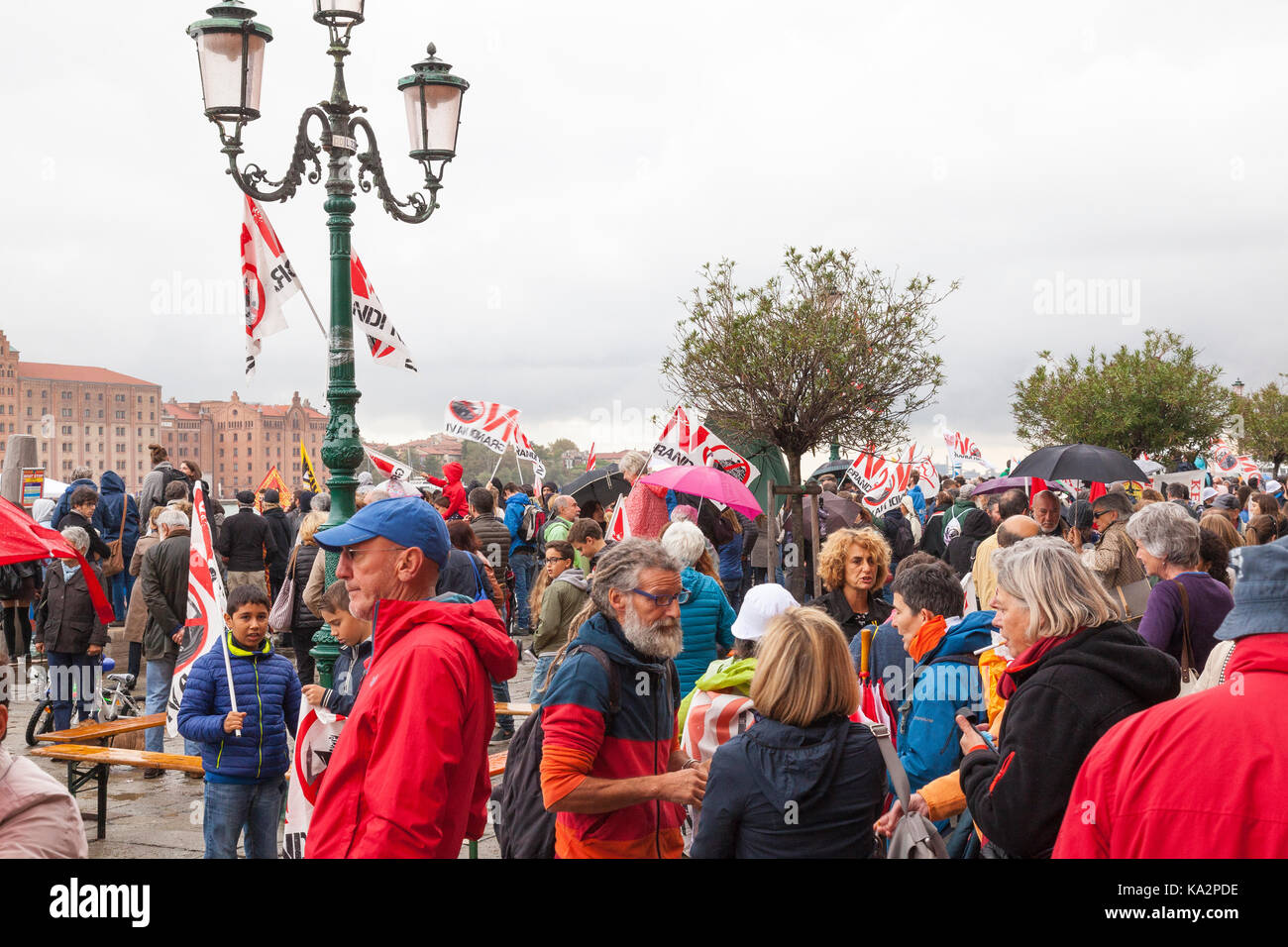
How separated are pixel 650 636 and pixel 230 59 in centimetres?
561

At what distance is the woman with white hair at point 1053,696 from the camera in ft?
9.98

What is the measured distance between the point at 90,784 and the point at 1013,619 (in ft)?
24.6

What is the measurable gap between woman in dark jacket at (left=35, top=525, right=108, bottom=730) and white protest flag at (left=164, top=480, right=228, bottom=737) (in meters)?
3.18

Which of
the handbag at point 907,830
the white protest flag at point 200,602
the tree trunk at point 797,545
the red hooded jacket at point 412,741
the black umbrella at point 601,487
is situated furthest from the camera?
the black umbrella at point 601,487

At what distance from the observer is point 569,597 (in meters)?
7.95

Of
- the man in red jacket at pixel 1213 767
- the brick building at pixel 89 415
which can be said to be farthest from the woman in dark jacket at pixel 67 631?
the brick building at pixel 89 415

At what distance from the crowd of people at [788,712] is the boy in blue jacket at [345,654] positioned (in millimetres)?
14

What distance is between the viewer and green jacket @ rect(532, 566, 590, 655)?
25.7ft

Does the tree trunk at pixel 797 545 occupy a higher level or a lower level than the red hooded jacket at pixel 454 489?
lower

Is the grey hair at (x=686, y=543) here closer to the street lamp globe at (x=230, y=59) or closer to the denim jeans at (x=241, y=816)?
the denim jeans at (x=241, y=816)

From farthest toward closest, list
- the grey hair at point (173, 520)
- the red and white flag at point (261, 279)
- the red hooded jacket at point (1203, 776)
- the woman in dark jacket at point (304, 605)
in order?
the red and white flag at point (261, 279) → the woman in dark jacket at point (304, 605) → the grey hair at point (173, 520) → the red hooded jacket at point (1203, 776)
